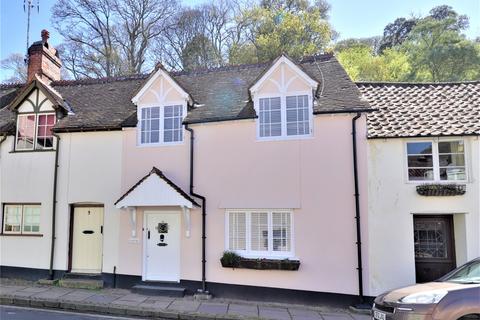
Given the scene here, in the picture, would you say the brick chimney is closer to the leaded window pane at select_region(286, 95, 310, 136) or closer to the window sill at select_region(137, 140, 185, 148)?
the window sill at select_region(137, 140, 185, 148)

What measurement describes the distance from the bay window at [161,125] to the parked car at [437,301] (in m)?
7.55

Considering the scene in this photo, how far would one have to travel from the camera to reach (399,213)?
9359 millimetres

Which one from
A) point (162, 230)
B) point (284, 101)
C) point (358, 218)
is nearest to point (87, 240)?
point (162, 230)

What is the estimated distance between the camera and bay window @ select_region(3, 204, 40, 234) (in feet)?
39.8

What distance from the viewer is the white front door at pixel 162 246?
1075 cm

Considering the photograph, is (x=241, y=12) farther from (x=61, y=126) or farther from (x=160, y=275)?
(x=160, y=275)

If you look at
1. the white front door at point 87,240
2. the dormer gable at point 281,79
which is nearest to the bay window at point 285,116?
the dormer gable at point 281,79

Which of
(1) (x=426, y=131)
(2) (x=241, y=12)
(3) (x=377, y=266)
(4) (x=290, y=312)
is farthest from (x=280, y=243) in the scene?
(2) (x=241, y=12)

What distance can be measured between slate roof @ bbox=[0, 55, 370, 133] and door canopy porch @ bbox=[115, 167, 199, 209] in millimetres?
2009

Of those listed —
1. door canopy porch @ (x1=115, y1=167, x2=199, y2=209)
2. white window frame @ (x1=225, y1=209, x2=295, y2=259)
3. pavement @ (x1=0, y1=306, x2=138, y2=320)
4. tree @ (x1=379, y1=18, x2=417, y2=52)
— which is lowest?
pavement @ (x1=0, y1=306, x2=138, y2=320)

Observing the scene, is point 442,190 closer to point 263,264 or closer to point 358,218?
point 358,218

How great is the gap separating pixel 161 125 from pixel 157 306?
17.6 feet

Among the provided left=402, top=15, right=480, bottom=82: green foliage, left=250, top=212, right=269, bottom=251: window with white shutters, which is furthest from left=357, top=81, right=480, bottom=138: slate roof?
left=402, top=15, right=480, bottom=82: green foliage

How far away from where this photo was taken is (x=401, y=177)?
31.1ft
